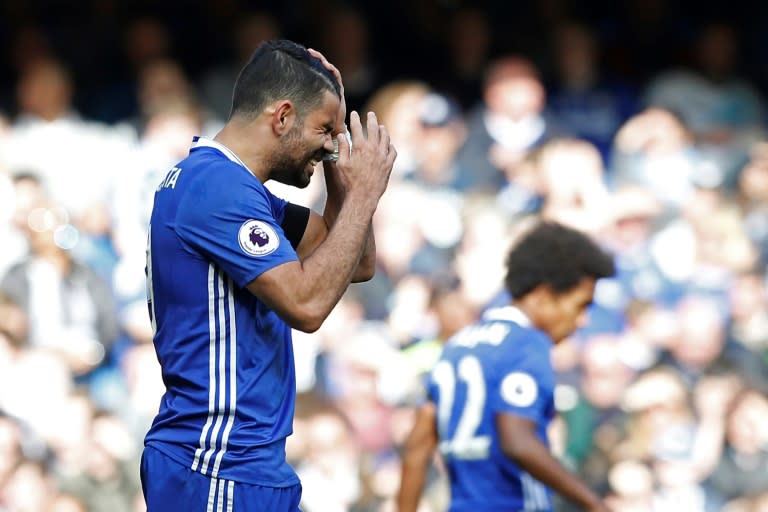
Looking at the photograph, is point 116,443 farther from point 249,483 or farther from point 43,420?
point 249,483

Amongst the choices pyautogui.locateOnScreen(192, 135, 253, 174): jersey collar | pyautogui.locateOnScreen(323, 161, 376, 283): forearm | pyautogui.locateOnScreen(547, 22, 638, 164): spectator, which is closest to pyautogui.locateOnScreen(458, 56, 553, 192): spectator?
pyautogui.locateOnScreen(547, 22, 638, 164): spectator

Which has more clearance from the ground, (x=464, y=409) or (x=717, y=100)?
(x=717, y=100)

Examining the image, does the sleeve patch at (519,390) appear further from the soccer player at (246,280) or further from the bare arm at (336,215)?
the soccer player at (246,280)

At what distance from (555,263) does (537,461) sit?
0.82 metres

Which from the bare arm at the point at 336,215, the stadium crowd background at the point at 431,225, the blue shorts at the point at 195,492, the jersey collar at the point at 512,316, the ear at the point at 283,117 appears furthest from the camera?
the stadium crowd background at the point at 431,225

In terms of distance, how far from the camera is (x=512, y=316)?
16.1ft

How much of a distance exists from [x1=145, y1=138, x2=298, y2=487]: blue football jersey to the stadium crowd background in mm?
3956

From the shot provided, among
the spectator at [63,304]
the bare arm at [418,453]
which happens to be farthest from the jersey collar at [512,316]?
the spectator at [63,304]

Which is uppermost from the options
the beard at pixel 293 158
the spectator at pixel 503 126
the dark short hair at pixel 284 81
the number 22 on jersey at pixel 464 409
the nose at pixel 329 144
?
the spectator at pixel 503 126

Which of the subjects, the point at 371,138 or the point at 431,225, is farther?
the point at 431,225

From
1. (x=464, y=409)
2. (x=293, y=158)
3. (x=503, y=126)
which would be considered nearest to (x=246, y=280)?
(x=293, y=158)

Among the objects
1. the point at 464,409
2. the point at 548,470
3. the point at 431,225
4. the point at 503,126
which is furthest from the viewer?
the point at 503,126

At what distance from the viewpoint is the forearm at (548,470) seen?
14.6ft

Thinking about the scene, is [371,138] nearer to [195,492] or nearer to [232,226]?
[232,226]
